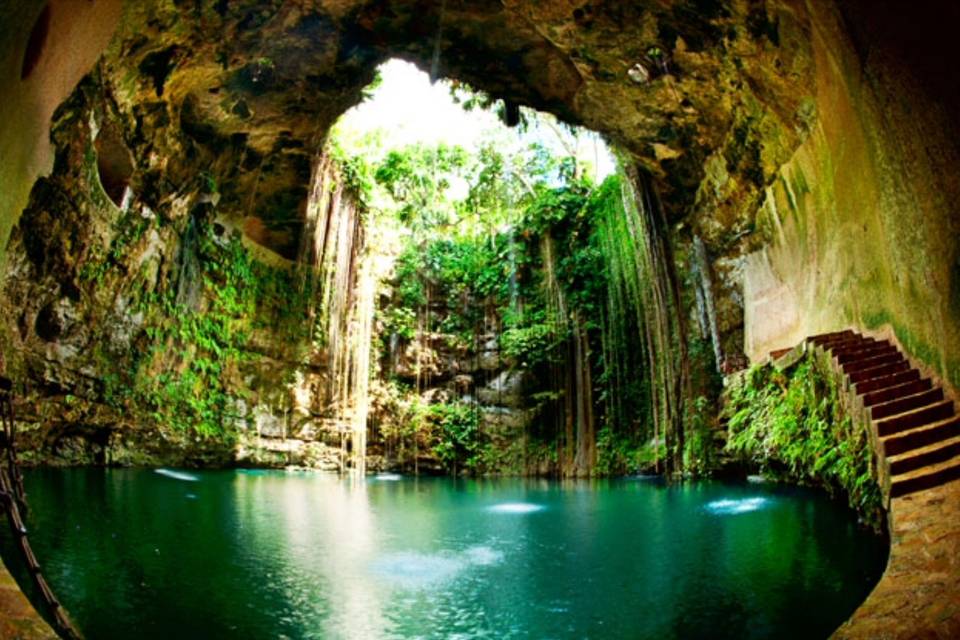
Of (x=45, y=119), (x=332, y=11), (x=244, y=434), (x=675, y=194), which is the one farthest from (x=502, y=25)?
(x=244, y=434)

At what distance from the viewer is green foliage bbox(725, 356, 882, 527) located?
5.16 meters

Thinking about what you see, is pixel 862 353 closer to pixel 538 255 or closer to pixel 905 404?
pixel 905 404

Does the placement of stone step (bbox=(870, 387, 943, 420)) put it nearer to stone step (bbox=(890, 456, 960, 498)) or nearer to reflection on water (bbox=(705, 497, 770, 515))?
stone step (bbox=(890, 456, 960, 498))

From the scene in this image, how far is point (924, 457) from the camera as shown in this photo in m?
4.09

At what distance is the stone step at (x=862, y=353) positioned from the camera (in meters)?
5.58

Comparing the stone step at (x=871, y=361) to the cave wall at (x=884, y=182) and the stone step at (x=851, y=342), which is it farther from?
the stone step at (x=851, y=342)

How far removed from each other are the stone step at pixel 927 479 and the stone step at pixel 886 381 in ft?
3.76

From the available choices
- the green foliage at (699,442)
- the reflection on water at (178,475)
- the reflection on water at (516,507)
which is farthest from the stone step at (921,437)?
the reflection on water at (178,475)

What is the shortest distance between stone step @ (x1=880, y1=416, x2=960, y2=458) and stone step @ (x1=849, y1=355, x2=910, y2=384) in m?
0.93

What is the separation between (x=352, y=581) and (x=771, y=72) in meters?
6.79

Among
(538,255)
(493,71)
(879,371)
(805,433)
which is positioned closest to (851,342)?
(879,371)

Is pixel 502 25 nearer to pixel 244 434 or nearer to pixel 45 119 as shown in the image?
pixel 45 119

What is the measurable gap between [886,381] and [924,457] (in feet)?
3.76

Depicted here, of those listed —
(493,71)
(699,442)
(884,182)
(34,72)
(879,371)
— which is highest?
(493,71)
